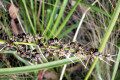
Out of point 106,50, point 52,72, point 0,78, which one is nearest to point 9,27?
point 0,78

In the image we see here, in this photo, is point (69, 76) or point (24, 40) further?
point (69, 76)

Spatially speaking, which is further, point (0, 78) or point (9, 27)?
point (9, 27)

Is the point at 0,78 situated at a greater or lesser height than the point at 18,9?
lesser

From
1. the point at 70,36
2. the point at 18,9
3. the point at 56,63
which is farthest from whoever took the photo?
the point at 70,36

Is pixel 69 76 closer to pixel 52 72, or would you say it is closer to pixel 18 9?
pixel 52 72

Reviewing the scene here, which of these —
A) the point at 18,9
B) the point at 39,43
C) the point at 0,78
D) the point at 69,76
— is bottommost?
the point at 69,76

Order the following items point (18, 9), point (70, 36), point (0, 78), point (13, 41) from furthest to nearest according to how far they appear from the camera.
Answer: point (70, 36) < point (18, 9) < point (0, 78) < point (13, 41)

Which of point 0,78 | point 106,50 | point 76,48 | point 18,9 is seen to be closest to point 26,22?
point 18,9

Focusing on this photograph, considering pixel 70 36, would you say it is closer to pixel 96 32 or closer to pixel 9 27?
pixel 96 32

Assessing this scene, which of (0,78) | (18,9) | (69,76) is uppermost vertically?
(18,9)
